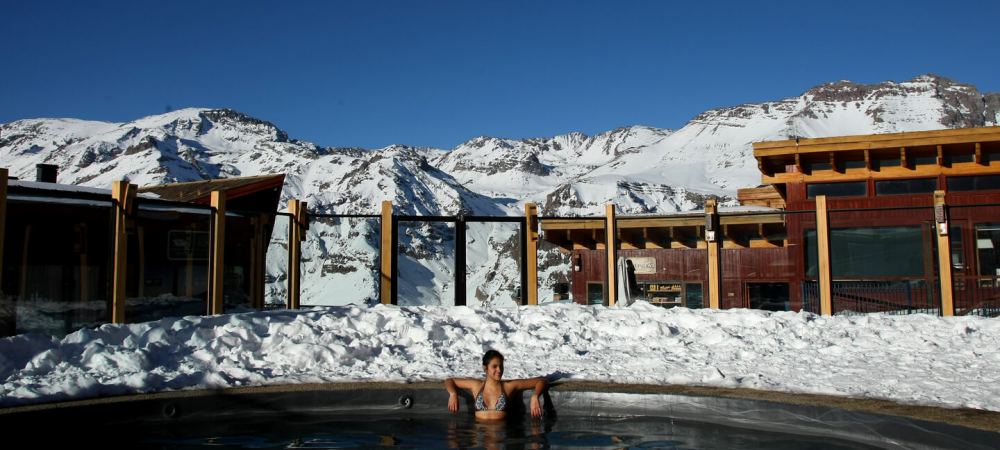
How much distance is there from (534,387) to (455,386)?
0.76 metres

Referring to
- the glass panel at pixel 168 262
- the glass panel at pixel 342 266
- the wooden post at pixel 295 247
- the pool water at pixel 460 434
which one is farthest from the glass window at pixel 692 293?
the glass panel at pixel 342 266

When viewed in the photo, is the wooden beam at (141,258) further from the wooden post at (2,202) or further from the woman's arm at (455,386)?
the woman's arm at (455,386)

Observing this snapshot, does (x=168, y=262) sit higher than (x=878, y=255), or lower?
lower

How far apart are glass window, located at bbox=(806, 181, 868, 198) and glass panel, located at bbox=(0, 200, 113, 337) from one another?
16.3 m

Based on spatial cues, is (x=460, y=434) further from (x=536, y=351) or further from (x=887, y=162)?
(x=887, y=162)

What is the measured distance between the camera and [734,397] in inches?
270

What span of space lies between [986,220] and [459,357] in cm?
1345

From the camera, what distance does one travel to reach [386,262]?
11.6 meters

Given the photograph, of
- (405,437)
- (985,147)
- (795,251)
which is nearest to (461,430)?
(405,437)

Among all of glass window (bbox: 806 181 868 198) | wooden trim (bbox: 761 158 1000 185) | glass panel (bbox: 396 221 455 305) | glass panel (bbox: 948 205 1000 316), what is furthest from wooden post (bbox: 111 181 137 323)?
glass panel (bbox: 396 221 455 305)

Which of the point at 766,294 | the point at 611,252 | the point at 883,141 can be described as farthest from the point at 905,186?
the point at 611,252


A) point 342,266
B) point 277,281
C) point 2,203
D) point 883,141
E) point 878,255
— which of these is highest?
point 883,141

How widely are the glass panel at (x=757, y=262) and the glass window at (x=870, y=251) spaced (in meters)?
0.72

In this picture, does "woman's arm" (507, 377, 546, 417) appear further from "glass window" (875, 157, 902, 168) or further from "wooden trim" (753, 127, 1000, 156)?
"glass window" (875, 157, 902, 168)
